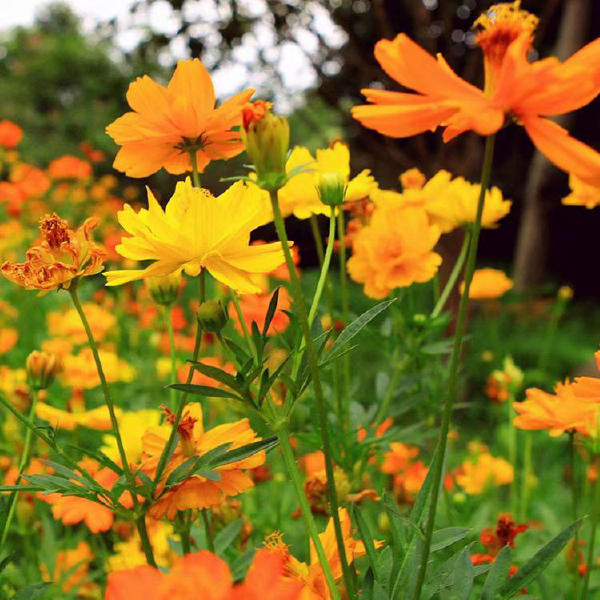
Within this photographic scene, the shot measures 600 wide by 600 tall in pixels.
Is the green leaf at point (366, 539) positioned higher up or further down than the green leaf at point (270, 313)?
further down

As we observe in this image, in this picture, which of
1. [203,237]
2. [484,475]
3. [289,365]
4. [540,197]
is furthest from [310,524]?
[540,197]

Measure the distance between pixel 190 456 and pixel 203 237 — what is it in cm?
15

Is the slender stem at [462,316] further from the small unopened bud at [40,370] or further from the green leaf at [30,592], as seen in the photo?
the small unopened bud at [40,370]

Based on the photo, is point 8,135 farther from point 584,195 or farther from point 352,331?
point 352,331

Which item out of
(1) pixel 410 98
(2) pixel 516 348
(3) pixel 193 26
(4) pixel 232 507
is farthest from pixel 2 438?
(2) pixel 516 348

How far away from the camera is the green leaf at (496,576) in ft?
1.26

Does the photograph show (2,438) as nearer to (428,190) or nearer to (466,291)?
(428,190)

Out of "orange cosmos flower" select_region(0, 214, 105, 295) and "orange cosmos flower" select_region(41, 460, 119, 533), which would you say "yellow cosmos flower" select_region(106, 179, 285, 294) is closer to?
"orange cosmos flower" select_region(0, 214, 105, 295)

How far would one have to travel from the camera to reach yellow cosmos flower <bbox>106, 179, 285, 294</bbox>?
396 millimetres

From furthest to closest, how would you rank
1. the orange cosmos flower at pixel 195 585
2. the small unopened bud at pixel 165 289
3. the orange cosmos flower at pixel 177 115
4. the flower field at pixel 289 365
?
the small unopened bud at pixel 165 289 → the orange cosmos flower at pixel 177 115 → the flower field at pixel 289 365 → the orange cosmos flower at pixel 195 585

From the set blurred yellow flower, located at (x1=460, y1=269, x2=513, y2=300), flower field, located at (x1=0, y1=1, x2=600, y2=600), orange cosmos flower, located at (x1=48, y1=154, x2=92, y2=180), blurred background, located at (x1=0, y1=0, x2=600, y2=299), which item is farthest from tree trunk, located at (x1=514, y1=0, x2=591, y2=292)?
flower field, located at (x1=0, y1=1, x2=600, y2=600)

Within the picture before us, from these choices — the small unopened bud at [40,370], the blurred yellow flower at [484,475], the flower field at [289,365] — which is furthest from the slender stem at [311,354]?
the blurred yellow flower at [484,475]

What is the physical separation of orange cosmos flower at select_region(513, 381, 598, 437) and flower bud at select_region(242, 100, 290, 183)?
10.7 inches

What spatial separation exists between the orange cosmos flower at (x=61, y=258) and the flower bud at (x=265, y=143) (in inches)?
5.7
